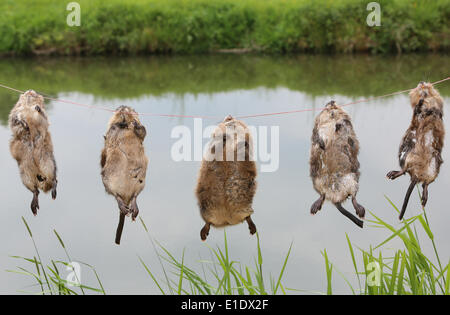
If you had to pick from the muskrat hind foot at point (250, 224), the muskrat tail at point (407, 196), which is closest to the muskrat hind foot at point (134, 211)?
the muskrat hind foot at point (250, 224)

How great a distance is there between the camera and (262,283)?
165 inches

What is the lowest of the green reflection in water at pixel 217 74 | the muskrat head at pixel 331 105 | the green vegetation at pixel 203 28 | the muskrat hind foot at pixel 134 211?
the muskrat hind foot at pixel 134 211

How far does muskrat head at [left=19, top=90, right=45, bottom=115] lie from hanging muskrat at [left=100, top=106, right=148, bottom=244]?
64 centimetres

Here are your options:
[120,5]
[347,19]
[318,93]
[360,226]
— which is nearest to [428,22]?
[347,19]

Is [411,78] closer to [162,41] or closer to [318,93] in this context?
[318,93]

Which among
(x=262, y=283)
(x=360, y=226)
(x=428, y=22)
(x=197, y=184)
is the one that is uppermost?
(x=428, y=22)

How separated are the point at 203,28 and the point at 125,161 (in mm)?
10444

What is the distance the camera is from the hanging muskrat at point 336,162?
15.3ft

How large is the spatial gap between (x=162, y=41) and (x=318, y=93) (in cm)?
572

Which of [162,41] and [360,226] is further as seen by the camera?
[162,41]

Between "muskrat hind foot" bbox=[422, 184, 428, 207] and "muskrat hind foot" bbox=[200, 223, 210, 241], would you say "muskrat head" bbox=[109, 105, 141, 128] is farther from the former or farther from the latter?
"muskrat hind foot" bbox=[422, 184, 428, 207]

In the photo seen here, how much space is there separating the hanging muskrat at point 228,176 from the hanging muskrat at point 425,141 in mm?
1348

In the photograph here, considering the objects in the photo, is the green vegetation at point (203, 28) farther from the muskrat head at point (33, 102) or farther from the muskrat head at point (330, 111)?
the muskrat head at point (330, 111)

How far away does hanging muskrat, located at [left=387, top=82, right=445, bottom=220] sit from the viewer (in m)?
4.76
